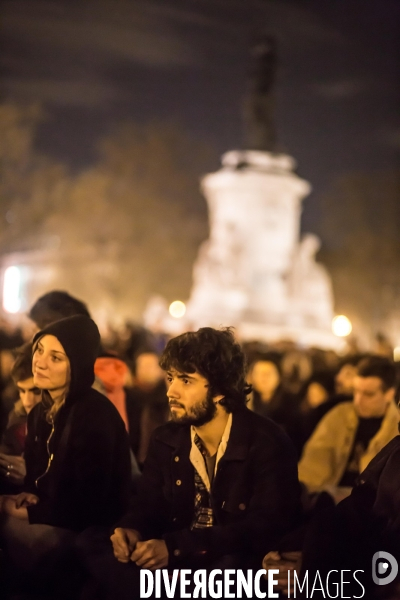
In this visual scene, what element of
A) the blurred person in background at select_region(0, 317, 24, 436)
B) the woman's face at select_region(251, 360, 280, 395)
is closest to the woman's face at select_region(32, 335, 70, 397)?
the blurred person in background at select_region(0, 317, 24, 436)

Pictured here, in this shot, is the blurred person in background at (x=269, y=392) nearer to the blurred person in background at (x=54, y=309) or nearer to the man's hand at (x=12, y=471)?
the blurred person in background at (x=54, y=309)

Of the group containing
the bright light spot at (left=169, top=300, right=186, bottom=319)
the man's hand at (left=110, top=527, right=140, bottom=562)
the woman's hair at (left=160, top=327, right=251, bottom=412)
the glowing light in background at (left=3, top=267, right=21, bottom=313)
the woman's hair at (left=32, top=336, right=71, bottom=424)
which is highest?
the glowing light in background at (left=3, top=267, right=21, bottom=313)

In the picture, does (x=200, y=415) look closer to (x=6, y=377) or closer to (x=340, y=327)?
(x=6, y=377)

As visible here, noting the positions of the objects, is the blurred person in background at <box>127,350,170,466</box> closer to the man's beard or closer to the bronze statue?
the man's beard

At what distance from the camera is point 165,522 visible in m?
4.03

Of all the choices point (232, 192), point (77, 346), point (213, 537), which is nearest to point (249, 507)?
point (213, 537)

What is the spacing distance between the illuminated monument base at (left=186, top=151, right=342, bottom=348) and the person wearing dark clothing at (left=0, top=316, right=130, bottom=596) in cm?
2342

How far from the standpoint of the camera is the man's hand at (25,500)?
168 inches

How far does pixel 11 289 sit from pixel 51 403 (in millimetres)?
37849

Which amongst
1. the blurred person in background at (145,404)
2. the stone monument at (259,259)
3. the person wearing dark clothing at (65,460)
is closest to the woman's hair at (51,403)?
the person wearing dark clothing at (65,460)

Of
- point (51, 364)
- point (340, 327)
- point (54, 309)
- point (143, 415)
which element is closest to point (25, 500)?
point (51, 364)

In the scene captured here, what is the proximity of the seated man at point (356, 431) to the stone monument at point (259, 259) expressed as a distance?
71.6ft

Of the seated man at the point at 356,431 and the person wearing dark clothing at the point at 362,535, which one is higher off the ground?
the seated man at the point at 356,431

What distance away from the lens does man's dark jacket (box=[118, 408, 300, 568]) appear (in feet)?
12.5
